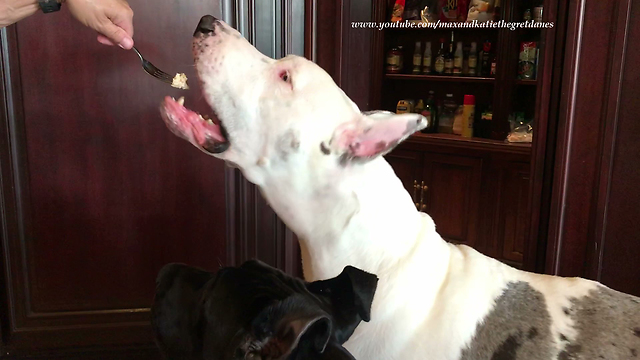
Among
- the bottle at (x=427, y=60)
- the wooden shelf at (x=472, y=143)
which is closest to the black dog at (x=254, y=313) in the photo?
the wooden shelf at (x=472, y=143)

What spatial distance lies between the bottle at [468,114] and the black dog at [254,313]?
9.69ft

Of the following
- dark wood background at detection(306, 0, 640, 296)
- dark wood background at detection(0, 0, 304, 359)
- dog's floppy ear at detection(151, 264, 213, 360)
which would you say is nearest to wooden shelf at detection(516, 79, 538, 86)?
dark wood background at detection(306, 0, 640, 296)

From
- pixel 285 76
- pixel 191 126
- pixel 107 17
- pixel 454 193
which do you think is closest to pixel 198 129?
pixel 191 126

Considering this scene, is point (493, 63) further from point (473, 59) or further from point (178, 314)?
point (178, 314)

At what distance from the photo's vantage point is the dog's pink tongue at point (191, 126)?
1183mm

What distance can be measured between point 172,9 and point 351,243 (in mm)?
886

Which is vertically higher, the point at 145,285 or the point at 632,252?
the point at 632,252

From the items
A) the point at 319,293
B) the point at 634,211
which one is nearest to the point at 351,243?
the point at 319,293

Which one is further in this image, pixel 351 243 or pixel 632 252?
pixel 632 252

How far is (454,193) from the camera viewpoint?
3.65 meters

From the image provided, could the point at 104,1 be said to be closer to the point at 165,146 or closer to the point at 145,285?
the point at 165,146

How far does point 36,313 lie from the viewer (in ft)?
5.76

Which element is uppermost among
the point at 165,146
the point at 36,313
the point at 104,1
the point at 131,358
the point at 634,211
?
the point at 104,1

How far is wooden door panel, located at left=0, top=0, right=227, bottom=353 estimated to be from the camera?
1.59 m
